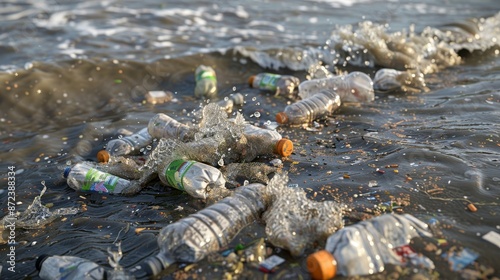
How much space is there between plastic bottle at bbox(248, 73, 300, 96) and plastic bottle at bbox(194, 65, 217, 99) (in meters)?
0.61

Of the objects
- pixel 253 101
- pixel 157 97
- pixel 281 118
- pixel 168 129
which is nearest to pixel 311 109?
pixel 281 118

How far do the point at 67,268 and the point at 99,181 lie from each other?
131 centimetres

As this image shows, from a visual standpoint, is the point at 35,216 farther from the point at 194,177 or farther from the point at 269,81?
the point at 269,81

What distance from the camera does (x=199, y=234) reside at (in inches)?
131

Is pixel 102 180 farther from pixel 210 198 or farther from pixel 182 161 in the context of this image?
pixel 210 198

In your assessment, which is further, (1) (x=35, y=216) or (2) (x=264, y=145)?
(2) (x=264, y=145)

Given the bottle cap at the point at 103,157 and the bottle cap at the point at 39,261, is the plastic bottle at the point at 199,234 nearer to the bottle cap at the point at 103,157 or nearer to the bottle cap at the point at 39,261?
the bottle cap at the point at 39,261

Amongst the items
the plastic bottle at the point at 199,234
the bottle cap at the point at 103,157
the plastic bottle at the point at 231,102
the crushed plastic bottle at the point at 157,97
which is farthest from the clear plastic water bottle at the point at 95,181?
the crushed plastic bottle at the point at 157,97

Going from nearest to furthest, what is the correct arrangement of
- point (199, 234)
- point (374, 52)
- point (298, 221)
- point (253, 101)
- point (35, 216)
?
point (199, 234) → point (298, 221) → point (35, 216) → point (253, 101) → point (374, 52)

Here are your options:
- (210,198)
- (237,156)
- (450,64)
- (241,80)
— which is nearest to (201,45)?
(241,80)

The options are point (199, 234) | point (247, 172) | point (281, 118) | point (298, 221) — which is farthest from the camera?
point (281, 118)

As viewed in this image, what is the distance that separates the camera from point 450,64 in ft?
26.2

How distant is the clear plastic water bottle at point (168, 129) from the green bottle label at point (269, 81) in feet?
6.67

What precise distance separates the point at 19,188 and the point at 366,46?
558cm
